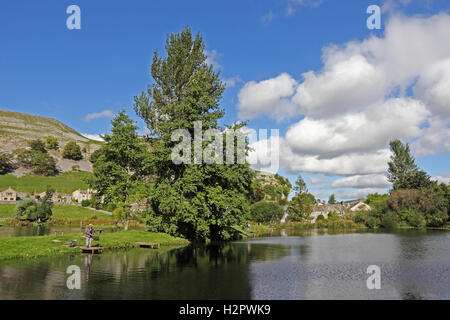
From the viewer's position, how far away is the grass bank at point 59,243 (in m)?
27.6

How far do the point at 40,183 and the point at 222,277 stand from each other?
161 metres

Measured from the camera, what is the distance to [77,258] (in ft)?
93.0

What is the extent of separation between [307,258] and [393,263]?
302 inches

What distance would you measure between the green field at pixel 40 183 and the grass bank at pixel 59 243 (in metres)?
110

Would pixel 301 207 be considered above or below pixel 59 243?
above

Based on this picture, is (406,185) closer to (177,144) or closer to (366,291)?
(177,144)

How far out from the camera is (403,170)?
11462 cm

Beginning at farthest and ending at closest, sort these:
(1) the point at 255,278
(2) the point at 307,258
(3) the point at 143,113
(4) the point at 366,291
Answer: (3) the point at 143,113 < (2) the point at 307,258 < (1) the point at 255,278 < (4) the point at 366,291

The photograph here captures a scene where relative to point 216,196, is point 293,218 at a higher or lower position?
lower

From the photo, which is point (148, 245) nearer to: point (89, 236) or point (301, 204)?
point (89, 236)

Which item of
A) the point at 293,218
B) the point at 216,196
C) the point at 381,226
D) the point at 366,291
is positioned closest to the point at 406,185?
the point at 381,226

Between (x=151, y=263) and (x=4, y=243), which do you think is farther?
(x=4, y=243)

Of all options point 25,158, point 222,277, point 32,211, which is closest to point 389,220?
point 222,277
